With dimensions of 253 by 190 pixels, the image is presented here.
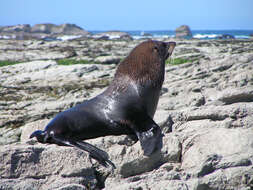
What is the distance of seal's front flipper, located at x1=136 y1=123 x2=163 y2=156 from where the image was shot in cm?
403

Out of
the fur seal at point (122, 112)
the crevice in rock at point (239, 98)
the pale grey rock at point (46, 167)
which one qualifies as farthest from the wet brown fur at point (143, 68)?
the crevice in rock at point (239, 98)

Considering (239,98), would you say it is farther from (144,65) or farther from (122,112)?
(122,112)

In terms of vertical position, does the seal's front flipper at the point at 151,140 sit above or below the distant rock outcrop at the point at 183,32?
below

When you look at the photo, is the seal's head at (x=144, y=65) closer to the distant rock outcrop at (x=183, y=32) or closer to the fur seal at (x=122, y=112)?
the fur seal at (x=122, y=112)

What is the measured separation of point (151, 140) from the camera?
160 inches

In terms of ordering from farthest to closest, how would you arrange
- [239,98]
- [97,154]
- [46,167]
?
1. [239,98]
2. [97,154]
3. [46,167]

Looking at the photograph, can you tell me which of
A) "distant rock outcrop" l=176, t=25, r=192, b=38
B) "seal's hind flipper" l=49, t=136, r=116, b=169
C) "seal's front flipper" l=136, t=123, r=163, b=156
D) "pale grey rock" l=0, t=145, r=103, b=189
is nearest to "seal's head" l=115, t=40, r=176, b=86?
"seal's front flipper" l=136, t=123, r=163, b=156

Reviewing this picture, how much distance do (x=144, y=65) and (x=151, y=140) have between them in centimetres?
161

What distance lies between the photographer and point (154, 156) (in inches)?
159

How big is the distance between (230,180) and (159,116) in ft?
6.75

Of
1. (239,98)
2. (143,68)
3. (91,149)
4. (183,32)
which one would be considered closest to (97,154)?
(91,149)

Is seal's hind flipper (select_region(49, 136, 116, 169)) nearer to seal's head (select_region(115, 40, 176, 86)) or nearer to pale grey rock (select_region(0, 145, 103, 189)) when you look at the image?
pale grey rock (select_region(0, 145, 103, 189))

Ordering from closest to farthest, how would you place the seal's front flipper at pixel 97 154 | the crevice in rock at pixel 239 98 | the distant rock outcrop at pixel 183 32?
the seal's front flipper at pixel 97 154, the crevice in rock at pixel 239 98, the distant rock outcrop at pixel 183 32

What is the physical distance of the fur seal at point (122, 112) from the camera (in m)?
4.60
